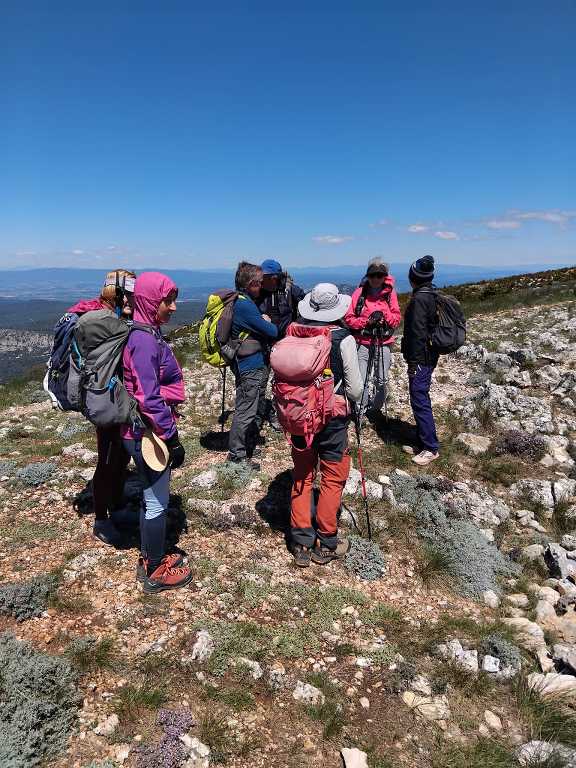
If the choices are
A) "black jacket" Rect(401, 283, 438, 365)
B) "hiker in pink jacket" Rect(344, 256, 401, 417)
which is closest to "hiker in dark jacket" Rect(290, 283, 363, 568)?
"hiker in pink jacket" Rect(344, 256, 401, 417)

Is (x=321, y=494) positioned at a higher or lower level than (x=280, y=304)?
lower

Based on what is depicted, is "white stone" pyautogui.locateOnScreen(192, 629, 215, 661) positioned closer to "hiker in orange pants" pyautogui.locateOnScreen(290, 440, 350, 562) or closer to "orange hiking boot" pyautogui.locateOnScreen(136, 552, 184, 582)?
"orange hiking boot" pyautogui.locateOnScreen(136, 552, 184, 582)

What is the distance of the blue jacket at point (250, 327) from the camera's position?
636 cm

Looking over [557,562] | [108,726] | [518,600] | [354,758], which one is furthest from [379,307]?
[108,726]

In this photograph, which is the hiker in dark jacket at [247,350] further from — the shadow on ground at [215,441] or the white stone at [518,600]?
the white stone at [518,600]

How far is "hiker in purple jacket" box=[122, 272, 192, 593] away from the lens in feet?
12.3

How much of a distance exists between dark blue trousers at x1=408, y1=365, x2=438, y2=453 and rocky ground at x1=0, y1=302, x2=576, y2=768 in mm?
612

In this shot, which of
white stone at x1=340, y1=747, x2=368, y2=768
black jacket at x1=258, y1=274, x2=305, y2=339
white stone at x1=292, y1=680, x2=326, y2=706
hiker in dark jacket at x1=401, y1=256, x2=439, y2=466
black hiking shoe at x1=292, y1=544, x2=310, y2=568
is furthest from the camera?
black jacket at x1=258, y1=274, x2=305, y2=339

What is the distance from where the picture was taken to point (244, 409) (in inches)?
269

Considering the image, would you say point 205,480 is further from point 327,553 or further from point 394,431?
point 394,431

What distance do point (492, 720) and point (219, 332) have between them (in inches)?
206

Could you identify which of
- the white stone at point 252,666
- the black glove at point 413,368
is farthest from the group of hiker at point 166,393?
the black glove at point 413,368

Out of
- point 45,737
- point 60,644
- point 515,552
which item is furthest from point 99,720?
point 515,552

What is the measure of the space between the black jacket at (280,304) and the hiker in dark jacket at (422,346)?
1.92 meters
